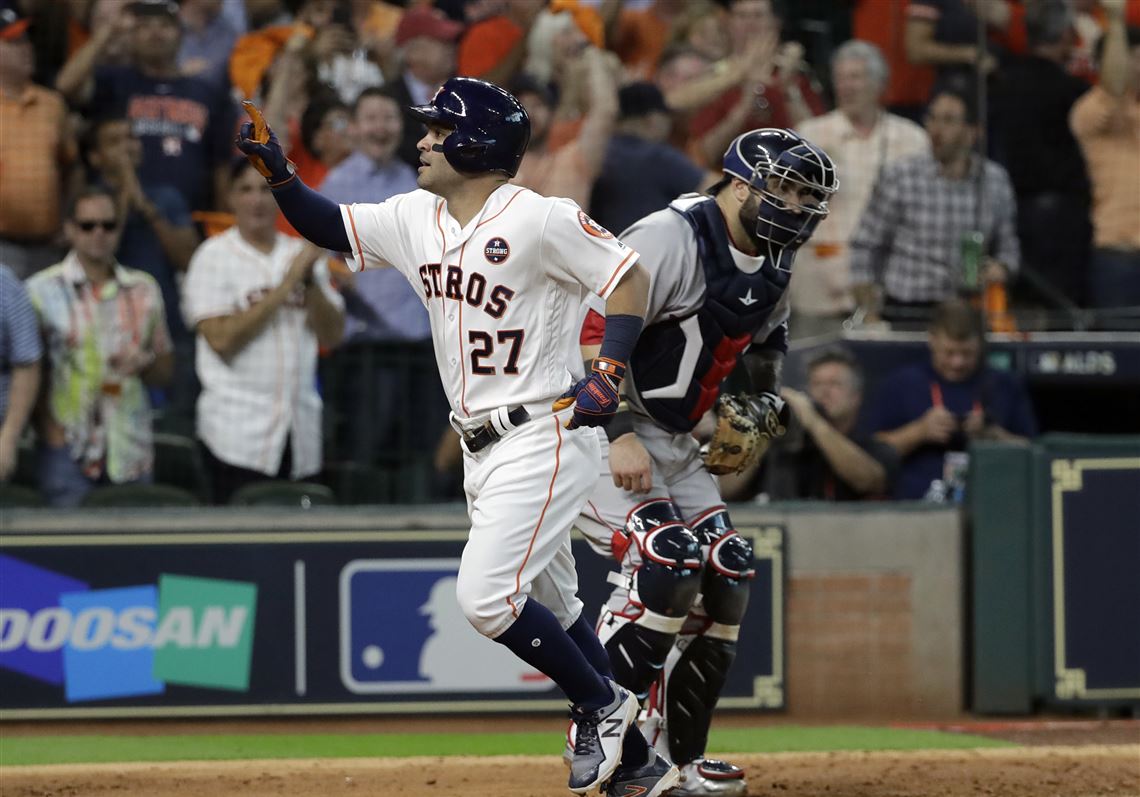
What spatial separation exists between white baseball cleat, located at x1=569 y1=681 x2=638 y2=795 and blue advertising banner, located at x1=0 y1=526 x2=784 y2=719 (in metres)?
2.59

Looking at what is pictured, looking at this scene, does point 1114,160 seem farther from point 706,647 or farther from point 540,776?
point 540,776

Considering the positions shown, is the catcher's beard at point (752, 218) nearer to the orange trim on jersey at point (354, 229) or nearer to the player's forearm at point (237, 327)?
the orange trim on jersey at point (354, 229)

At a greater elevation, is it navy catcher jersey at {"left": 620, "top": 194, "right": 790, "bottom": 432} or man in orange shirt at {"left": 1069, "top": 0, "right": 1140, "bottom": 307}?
man in orange shirt at {"left": 1069, "top": 0, "right": 1140, "bottom": 307}

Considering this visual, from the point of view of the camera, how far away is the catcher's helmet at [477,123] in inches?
178

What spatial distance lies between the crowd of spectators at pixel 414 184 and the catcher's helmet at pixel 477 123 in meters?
2.97

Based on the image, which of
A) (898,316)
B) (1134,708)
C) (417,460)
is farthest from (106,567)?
(1134,708)

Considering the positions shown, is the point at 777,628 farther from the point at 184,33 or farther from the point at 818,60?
the point at 184,33

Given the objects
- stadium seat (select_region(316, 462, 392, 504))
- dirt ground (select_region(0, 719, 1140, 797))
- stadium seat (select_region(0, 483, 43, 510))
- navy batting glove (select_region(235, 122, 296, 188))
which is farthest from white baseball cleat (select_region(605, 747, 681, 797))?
stadium seat (select_region(0, 483, 43, 510))

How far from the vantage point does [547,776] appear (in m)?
5.79

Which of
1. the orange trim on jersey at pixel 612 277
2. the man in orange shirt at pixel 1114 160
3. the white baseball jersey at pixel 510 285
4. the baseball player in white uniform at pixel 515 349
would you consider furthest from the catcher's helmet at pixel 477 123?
the man in orange shirt at pixel 1114 160

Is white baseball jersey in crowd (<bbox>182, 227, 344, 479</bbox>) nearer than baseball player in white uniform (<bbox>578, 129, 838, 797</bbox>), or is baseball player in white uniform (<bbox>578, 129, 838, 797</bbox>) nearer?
baseball player in white uniform (<bbox>578, 129, 838, 797</bbox>)

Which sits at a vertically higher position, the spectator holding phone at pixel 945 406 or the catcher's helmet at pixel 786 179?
the catcher's helmet at pixel 786 179

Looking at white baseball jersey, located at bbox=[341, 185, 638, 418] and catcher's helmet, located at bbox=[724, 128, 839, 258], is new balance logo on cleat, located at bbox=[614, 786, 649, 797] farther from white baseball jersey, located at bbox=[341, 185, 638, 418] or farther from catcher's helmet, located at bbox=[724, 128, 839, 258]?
catcher's helmet, located at bbox=[724, 128, 839, 258]

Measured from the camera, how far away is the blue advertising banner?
703 cm
